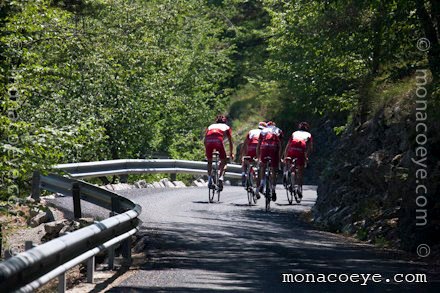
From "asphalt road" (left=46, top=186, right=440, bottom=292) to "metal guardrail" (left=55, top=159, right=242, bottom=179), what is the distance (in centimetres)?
277

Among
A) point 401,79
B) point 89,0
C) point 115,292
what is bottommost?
point 115,292

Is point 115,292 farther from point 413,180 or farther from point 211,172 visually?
point 211,172

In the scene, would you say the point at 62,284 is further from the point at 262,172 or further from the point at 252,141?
the point at 252,141

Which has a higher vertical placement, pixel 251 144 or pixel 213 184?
pixel 251 144

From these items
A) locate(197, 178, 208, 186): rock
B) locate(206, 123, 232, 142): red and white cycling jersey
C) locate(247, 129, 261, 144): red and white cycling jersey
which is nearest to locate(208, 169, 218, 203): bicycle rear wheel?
locate(206, 123, 232, 142): red and white cycling jersey

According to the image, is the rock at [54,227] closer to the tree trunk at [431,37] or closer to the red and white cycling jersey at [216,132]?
the tree trunk at [431,37]

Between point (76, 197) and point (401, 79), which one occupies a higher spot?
point (401, 79)

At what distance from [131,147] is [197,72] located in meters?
13.5

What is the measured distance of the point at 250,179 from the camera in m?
25.5

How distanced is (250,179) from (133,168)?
5.22 meters

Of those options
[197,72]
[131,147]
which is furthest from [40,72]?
[197,72]

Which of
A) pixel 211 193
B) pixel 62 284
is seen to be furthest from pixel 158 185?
pixel 62 284

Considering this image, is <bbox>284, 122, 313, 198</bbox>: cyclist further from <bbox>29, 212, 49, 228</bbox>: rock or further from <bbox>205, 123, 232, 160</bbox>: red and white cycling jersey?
<bbox>29, 212, 49, 228</bbox>: rock

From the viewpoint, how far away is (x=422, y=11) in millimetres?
15914
